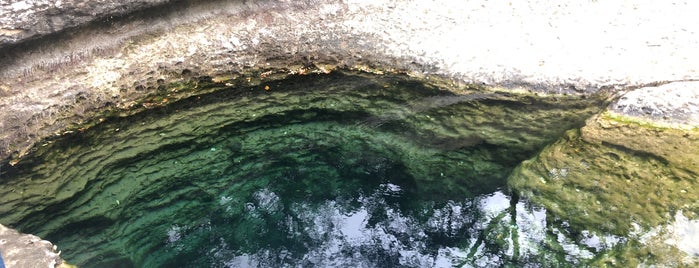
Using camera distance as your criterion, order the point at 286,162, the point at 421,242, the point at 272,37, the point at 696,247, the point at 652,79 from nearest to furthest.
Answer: the point at 696,247, the point at 421,242, the point at 652,79, the point at 286,162, the point at 272,37

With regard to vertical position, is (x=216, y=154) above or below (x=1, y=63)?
below

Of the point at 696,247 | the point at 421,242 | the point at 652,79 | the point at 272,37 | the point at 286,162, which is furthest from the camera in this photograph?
the point at 272,37

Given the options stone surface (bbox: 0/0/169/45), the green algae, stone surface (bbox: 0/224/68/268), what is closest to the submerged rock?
the green algae

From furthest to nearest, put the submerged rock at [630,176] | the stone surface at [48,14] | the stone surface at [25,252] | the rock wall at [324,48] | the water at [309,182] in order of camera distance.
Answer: the rock wall at [324,48]
the stone surface at [48,14]
the water at [309,182]
the submerged rock at [630,176]
the stone surface at [25,252]

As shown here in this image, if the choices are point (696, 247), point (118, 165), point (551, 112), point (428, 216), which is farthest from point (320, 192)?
point (696, 247)

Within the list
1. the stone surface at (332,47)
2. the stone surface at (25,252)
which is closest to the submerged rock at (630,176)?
the stone surface at (332,47)

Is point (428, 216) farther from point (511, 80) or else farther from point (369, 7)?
point (369, 7)

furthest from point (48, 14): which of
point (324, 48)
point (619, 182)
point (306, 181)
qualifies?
point (619, 182)

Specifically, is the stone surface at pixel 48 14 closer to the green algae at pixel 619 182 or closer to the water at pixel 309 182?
the water at pixel 309 182
